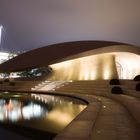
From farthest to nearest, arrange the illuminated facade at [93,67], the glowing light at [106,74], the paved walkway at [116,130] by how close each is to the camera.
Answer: the illuminated facade at [93,67], the glowing light at [106,74], the paved walkway at [116,130]

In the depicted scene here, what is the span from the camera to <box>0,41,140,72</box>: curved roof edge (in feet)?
82.5

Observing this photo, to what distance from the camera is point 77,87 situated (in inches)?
896

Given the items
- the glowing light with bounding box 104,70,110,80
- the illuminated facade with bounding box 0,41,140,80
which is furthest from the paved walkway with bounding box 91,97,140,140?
the glowing light with bounding box 104,70,110,80

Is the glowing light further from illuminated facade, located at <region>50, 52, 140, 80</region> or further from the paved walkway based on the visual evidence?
the paved walkway

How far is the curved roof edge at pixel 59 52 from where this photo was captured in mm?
25156

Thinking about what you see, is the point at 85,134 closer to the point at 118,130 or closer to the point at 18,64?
the point at 118,130

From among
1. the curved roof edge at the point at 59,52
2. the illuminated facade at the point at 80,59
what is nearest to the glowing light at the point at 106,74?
the illuminated facade at the point at 80,59

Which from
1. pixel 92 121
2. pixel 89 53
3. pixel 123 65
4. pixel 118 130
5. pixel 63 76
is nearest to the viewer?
pixel 118 130

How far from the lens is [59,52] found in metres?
25.9

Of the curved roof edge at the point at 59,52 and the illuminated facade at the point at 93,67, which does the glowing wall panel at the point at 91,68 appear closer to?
the illuminated facade at the point at 93,67

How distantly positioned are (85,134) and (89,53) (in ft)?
68.9

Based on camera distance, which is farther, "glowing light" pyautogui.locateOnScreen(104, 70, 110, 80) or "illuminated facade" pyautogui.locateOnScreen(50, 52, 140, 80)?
"illuminated facade" pyautogui.locateOnScreen(50, 52, 140, 80)

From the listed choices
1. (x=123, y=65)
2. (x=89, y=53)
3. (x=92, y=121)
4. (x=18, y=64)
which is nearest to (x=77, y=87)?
(x=89, y=53)

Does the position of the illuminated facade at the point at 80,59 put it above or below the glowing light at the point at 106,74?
above
